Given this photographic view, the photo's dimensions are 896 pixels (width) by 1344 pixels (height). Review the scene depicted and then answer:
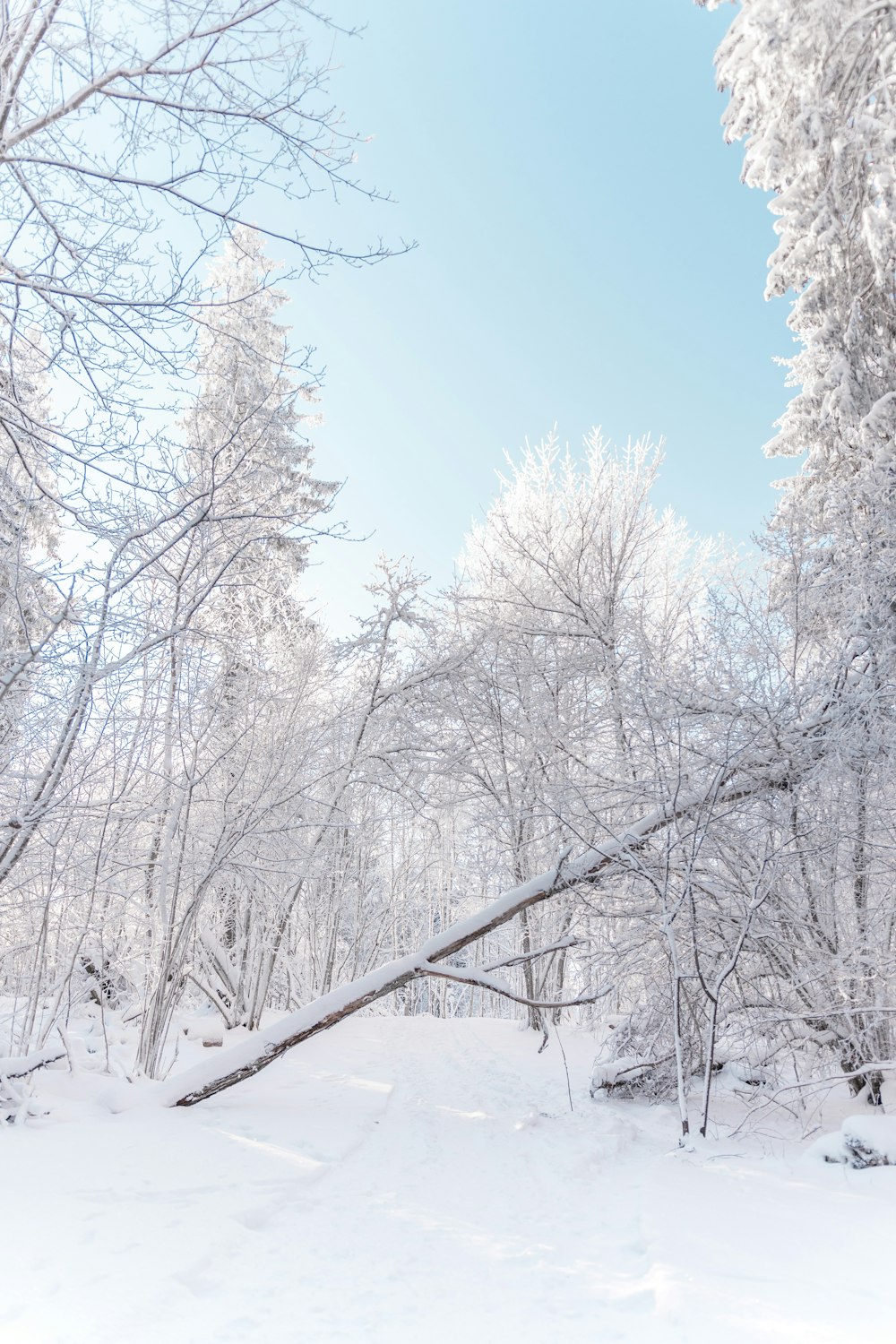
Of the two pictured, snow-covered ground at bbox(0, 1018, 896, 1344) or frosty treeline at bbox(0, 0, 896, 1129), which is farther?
frosty treeline at bbox(0, 0, 896, 1129)

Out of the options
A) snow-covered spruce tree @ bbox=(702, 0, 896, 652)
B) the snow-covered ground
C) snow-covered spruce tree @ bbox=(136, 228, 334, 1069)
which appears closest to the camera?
the snow-covered ground

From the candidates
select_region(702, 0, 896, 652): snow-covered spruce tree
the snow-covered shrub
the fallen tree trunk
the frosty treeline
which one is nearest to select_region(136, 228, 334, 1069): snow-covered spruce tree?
the frosty treeline

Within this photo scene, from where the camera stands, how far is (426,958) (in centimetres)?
563

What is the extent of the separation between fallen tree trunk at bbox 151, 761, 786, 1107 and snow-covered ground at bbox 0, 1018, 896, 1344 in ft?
0.79

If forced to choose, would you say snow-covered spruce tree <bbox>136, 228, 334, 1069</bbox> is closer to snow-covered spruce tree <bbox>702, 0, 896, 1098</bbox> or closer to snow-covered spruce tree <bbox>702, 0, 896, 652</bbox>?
snow-covered spruce tree <bbox>702, 0, 896, 1098</bbox>

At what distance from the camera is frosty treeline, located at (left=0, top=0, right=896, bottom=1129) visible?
131 inches

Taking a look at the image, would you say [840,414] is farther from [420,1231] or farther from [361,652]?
[420,1231]

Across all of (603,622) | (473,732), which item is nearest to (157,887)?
(473,732)

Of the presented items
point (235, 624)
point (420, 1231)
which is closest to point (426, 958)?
point (420, 1231)

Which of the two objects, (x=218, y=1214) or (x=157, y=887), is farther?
(x=157, y=887)

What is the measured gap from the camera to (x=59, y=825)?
4.40 m

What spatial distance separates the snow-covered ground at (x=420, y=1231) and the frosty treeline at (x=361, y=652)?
0.72 m

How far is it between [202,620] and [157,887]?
231cm

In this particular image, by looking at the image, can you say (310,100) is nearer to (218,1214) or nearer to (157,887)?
(218,1214)
